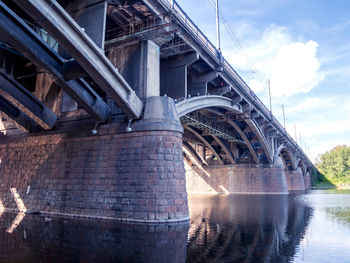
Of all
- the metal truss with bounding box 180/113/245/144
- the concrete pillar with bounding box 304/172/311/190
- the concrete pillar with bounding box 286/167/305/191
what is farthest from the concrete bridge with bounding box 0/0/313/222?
the concrete pillar with bounding box 304/172/311/190

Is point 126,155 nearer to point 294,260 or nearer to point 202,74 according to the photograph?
point 294,260

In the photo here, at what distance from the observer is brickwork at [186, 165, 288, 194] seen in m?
41.2

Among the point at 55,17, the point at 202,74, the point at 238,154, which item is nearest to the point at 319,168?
the point at 238,154

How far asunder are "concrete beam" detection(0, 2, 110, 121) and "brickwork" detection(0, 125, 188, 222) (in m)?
1.42

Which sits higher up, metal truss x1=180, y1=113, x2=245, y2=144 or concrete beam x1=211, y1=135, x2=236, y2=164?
metal truss x1=180, y1=113, x2=245, y2=144

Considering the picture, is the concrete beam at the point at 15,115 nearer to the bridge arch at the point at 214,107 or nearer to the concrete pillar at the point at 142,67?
the concrete pillar at the point at 142,67

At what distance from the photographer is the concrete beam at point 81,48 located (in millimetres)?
9789

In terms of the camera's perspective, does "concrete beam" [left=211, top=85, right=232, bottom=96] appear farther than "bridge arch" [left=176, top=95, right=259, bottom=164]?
Yes

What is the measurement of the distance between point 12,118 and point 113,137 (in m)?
7.61

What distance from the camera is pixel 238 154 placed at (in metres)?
43.4

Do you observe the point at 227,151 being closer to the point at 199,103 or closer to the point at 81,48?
the point at 199,103

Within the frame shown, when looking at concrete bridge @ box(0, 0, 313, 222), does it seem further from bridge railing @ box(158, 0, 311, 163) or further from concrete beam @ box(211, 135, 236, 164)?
concrete beam @ box(211, 135, 236, 164)

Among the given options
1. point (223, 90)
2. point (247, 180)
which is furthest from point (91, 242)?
point (247, 180)

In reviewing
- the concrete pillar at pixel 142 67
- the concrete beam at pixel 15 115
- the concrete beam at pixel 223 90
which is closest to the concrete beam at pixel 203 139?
the concrete beam at pixel 223 90
